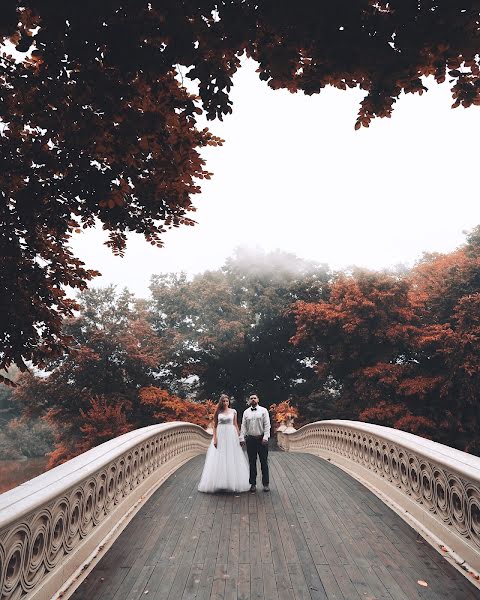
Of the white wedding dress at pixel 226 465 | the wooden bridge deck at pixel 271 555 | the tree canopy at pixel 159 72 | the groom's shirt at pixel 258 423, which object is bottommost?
the wooden bridge deck at pixel 271 555

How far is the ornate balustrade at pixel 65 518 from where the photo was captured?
9.37 ft

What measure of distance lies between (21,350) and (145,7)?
12.2ft

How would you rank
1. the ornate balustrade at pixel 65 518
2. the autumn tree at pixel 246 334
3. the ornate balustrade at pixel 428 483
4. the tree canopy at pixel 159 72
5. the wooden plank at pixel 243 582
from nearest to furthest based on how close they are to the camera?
the tree canopy at pixel 159 72
the ornate balustrade at pixel 65 518
the wooden plank at pixel 243 582
the ornate balustrade at pixel 428 483
the autumn tree at pixel 246 334

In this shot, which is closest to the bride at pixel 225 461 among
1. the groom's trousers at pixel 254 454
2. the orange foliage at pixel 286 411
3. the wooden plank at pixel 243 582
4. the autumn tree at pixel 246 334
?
the groom's trousers at pixel 254 454

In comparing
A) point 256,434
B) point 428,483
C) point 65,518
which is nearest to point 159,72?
point 65,518

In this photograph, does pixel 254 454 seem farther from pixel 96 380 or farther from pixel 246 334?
pixel 246 334

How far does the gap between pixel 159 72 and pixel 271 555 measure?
431 cm

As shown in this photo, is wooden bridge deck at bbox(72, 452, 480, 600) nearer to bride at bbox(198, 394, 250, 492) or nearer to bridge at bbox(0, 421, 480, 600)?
bridge at bbox(0, 421, 480, 600)

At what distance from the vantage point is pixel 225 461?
682 cm

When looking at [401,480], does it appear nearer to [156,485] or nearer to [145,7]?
[156,485]

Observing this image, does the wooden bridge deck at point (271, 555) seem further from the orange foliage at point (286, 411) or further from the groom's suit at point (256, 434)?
the orange foliage at point (286, 411)

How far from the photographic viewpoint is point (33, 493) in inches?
128

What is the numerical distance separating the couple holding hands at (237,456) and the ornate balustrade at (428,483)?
2.00 m

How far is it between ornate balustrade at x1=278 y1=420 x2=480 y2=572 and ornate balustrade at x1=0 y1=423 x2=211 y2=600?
363 centimetres
